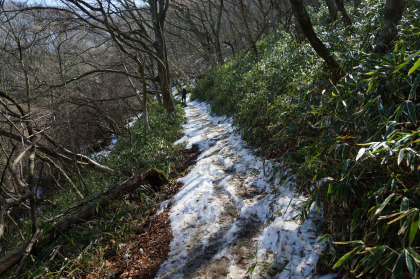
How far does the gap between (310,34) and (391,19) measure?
1104 millimetres

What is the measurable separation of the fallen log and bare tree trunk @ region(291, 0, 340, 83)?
3.62 m

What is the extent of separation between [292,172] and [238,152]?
182 cm

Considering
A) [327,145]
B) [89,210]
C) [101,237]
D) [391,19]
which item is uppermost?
[391,19]

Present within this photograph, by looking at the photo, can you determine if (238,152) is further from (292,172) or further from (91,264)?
(91,264)

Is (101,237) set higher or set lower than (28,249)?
lower

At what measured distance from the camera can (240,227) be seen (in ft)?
9.37

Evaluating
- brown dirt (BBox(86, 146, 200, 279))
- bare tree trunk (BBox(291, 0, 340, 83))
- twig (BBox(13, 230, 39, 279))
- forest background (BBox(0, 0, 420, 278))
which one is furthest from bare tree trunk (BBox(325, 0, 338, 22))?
twig (BBox(13, 230, 39, 279))

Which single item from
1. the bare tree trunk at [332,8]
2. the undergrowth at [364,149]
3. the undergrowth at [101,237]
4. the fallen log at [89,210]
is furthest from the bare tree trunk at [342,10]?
the fallen log at [89,210]

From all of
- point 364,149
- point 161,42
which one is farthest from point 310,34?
point 161,42

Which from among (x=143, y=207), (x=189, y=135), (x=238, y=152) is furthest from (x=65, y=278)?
(x=189, y=135)

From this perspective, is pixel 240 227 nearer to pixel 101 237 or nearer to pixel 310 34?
pixel 101 237

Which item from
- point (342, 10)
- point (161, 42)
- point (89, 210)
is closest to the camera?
point (89, 210)

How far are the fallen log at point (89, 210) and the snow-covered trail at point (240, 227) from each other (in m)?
0.71

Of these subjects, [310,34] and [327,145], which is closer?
[327,145]
